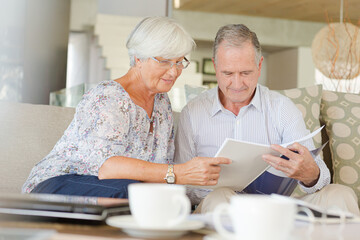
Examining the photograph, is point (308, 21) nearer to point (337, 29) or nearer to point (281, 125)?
point (337, 29)

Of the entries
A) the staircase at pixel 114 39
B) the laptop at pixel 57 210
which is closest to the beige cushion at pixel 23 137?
the laptop at pixel 57 210

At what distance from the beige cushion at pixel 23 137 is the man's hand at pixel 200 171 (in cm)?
71

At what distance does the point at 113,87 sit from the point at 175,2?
21.1 ft

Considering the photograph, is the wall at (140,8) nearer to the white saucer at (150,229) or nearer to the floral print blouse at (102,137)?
the floral print blouse at (102,137)

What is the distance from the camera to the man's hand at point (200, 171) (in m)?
1.52

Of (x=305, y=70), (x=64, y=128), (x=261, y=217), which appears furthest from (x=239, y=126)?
(x=305, y=70)

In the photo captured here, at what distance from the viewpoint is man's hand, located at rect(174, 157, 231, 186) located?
59.8 inches

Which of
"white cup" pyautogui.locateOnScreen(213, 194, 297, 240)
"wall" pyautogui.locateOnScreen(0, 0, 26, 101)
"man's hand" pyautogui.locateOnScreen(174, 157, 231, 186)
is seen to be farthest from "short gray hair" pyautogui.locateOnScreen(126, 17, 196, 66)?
"wall" pyautogui.locateOnScreen(0, 0, 26, 101)

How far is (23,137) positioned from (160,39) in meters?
0.70

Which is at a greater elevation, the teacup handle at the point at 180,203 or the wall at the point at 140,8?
the wall at the point at 140,8

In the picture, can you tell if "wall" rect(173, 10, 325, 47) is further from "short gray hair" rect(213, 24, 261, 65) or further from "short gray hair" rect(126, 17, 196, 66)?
"short gray hair" rect(126, 17, 196, 66)

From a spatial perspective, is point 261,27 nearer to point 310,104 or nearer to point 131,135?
point 310,104

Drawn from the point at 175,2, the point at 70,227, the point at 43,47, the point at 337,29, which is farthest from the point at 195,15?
the point at 70,227

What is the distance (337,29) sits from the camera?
528 cm
